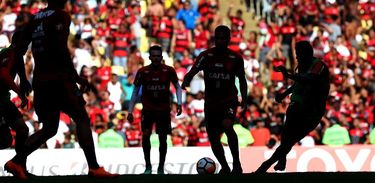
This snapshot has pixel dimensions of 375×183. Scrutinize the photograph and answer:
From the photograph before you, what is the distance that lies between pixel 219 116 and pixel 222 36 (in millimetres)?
1128

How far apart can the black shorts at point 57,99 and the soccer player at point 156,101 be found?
184 inches

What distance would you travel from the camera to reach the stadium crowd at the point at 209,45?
81.6 ft

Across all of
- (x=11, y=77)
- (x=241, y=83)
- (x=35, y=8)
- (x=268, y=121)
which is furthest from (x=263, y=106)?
(x=11, y=77)

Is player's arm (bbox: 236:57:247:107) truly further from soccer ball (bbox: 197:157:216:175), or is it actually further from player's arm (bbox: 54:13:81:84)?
player's arm (bbox: 54:13:81:84)

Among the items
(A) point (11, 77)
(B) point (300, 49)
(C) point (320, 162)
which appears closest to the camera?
(A) point (11, 77)

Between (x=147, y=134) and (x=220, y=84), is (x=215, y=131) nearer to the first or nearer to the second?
(x=220, y=84)

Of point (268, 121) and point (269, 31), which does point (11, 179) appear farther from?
point (269, 31)

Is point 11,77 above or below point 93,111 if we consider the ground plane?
above

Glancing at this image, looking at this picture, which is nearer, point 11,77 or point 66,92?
point 66,92

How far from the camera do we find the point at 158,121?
17156mm

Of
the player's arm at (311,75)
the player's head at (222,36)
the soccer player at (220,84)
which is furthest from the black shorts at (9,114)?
the player's arm at (311,75)

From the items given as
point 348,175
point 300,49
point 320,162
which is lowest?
point 320,162

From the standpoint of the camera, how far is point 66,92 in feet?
40.6

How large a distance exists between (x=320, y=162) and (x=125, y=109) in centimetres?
603
